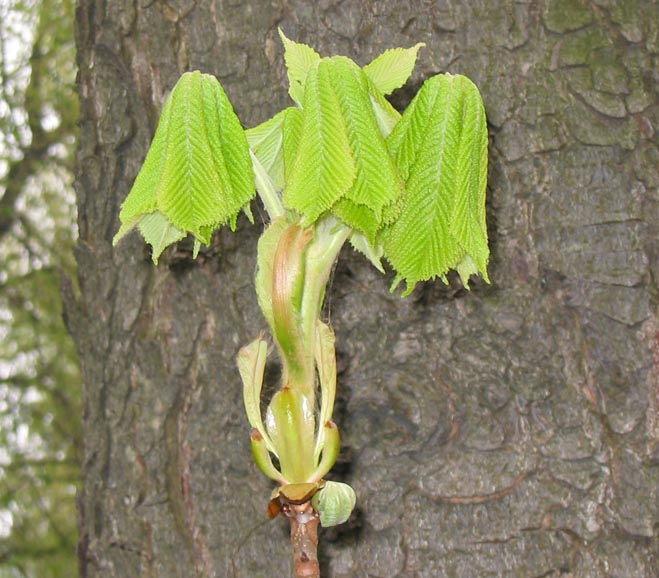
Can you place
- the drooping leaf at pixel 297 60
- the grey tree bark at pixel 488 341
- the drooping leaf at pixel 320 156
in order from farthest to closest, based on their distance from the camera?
1. the grey tree bark at pixel 488 341
2. the drooping leaf at pixel 297 60
3. the drooping leaf at pixel 320 156

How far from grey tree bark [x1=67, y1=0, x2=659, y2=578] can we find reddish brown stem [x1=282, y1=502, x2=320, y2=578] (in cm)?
36

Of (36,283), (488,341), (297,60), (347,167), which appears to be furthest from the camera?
(36,283)

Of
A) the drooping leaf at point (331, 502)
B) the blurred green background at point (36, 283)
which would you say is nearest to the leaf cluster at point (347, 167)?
the drooping leaf at point (331, 502)

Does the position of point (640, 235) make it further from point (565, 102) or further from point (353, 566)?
point (353, 566)

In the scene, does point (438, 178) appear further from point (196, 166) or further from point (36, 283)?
point (36, 283)

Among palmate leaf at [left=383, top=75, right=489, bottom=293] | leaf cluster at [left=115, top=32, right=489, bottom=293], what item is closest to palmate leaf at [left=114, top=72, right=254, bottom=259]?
leaf cluster at [left=115, top=32, right=489, bottom=293]

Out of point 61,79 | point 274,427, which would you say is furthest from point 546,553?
point 61,79

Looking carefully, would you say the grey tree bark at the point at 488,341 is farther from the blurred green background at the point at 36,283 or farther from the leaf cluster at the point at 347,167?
the blurred green background at the point at 36,283

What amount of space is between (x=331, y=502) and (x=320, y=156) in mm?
217

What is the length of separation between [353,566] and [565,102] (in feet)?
1.76

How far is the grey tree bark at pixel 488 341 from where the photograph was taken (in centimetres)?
88

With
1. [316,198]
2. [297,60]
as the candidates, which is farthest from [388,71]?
[316,198]

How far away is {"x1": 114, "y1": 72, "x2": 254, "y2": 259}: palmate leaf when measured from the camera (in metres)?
0.54

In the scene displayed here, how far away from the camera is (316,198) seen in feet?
1.71
